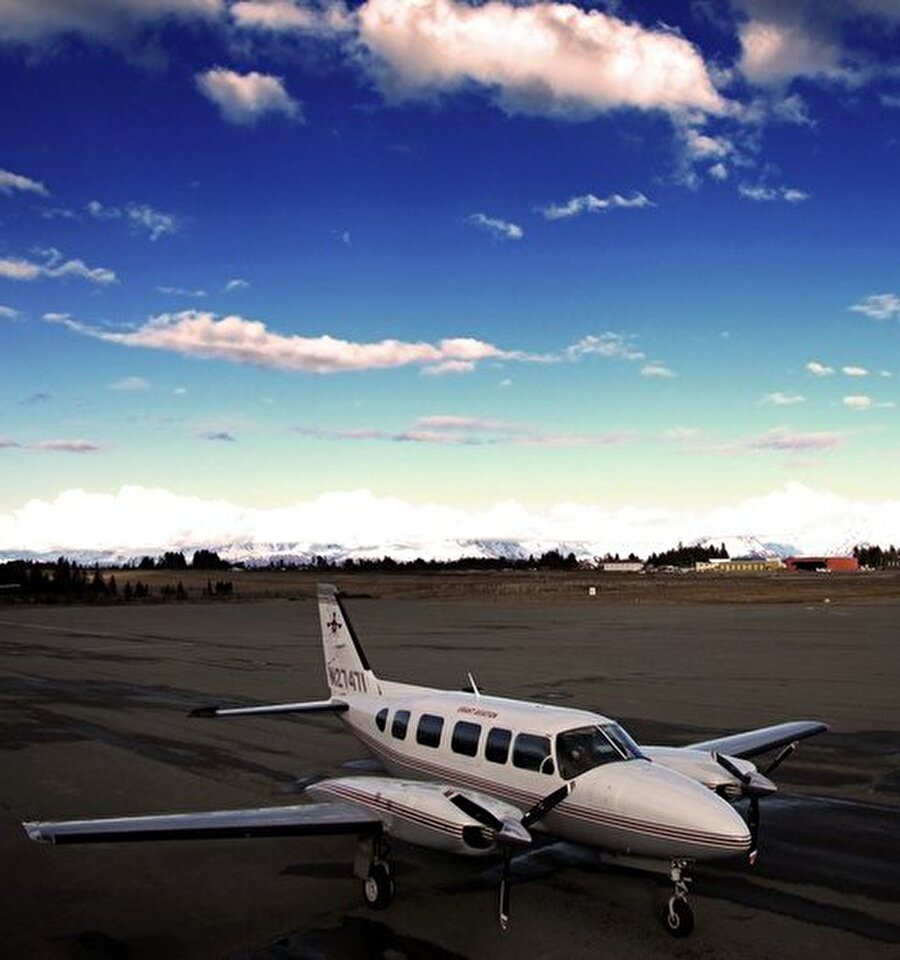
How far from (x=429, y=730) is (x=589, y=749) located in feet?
9.85

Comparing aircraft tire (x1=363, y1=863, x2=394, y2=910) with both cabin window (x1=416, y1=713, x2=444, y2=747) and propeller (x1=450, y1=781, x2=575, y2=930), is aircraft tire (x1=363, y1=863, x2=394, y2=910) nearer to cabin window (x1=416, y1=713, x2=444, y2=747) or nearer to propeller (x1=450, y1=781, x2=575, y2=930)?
propeller (x1=450, y1=781, x2=575, y2=930)

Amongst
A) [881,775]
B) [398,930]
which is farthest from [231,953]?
[881,775]

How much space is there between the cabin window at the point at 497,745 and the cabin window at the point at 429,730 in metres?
1.11

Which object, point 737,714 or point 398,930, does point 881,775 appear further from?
point 398,930

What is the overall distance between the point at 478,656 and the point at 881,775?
24.5 m

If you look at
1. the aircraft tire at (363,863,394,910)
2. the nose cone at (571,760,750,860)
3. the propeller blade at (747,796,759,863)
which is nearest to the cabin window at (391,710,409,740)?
the aircraft tire at (363,863,394,910)

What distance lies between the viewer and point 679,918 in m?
10.7

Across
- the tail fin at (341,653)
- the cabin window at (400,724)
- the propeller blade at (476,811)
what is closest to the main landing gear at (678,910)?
the propeller blade at (476,811)

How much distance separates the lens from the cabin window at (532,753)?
12125 mm

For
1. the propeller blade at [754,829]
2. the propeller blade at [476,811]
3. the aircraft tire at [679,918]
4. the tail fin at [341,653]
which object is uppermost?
the tail fin at [341,653]

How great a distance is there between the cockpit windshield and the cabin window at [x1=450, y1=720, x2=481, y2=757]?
1531 millimetres

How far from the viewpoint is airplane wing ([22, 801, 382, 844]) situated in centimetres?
994

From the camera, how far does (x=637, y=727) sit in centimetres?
2417

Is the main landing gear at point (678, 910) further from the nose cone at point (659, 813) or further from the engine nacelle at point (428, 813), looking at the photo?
the engine nacelle at point (428, 813)
